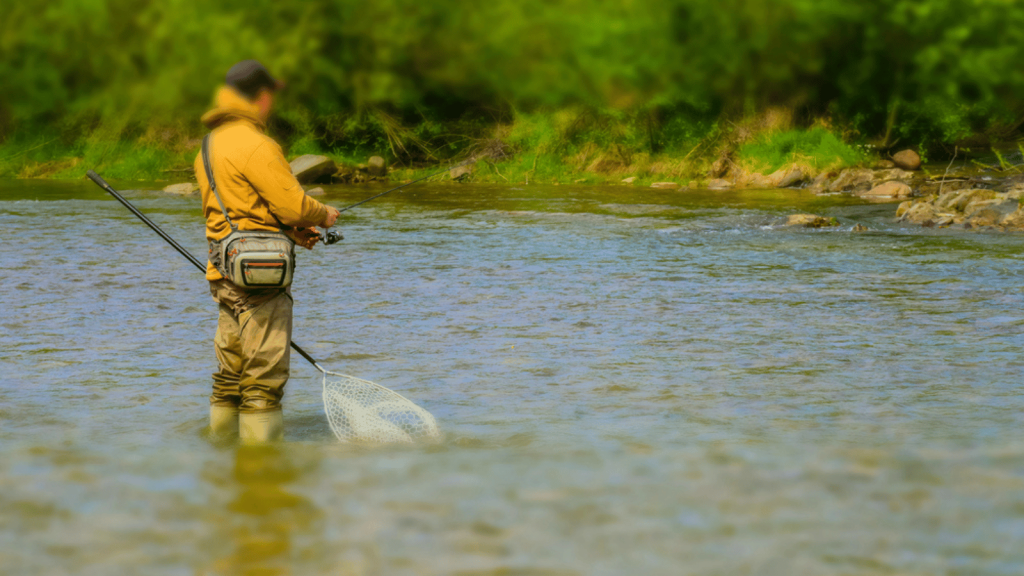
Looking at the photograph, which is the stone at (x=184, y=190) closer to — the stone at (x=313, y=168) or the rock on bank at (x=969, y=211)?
the stone at (x=313, y=168)

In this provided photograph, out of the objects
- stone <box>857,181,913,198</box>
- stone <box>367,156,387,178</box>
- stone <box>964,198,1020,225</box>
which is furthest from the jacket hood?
stone <box>367,156,387,178</box>

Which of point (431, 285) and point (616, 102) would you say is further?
point (616, 102)

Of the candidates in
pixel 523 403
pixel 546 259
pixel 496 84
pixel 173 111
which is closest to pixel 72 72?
pixel 173 111

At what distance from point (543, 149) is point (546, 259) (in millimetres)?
15844

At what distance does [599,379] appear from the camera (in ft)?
20.4

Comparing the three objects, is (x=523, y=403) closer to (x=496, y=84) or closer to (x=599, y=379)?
(x=599, y=379)

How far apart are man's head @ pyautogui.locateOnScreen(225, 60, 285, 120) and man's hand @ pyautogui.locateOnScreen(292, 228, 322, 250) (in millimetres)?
487

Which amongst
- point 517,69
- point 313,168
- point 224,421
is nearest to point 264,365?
point 224,421

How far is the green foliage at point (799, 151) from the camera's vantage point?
920 inches

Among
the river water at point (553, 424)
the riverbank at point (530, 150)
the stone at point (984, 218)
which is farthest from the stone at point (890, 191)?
the river water at point (553, 424)

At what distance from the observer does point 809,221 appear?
14789 mm

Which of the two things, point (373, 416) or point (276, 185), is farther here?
point (373, 416)

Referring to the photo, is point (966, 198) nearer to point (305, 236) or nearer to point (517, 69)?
point (305, 236)

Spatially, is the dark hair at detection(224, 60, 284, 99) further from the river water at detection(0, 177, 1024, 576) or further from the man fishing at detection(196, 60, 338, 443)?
the river water at detection(0, 177, 1024, 576)
